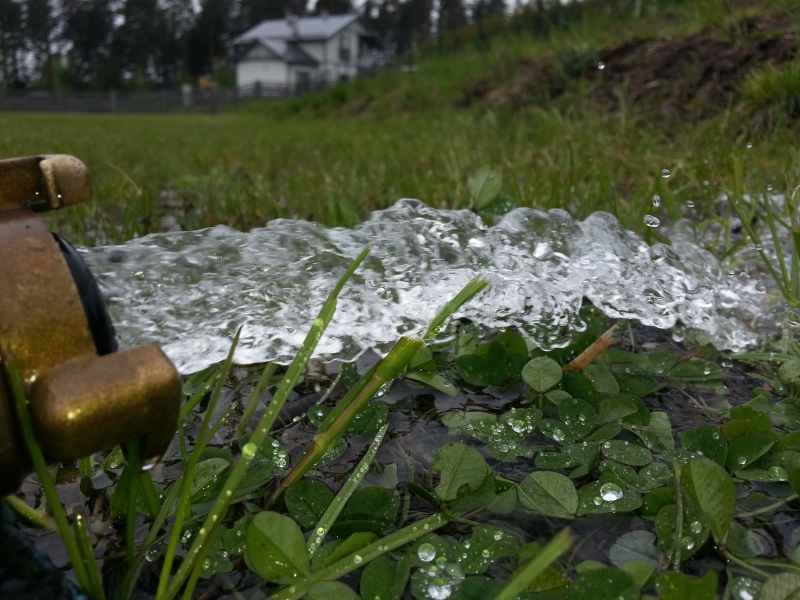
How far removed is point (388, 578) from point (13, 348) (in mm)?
516

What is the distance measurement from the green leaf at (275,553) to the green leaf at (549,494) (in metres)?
0.36

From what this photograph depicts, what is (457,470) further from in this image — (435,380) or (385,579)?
(435,380)

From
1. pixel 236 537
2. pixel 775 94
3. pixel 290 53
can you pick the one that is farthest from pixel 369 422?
pixel 290 53

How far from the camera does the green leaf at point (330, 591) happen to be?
777mm

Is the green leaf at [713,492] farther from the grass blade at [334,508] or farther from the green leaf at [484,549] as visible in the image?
the grass blade at [334,508]

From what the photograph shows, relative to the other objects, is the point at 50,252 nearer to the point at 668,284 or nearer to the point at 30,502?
A: the point at 30,502

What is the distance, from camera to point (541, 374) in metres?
1.29

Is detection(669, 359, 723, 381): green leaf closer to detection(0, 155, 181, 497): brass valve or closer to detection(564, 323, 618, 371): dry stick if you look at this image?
detection(564, 323, 618, 371): dry stick

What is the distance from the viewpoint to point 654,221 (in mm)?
1962

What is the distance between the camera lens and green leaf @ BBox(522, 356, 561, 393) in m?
1.27

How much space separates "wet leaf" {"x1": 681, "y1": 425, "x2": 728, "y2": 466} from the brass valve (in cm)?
89

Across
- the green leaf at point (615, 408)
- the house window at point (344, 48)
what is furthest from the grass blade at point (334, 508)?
the house window at point (344, 48)

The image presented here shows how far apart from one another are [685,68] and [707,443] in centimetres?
508

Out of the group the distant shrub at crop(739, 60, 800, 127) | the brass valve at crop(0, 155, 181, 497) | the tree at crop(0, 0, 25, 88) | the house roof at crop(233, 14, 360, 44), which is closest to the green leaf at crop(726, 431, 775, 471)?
the brass valve at crop(0, 155, 181, 497)
